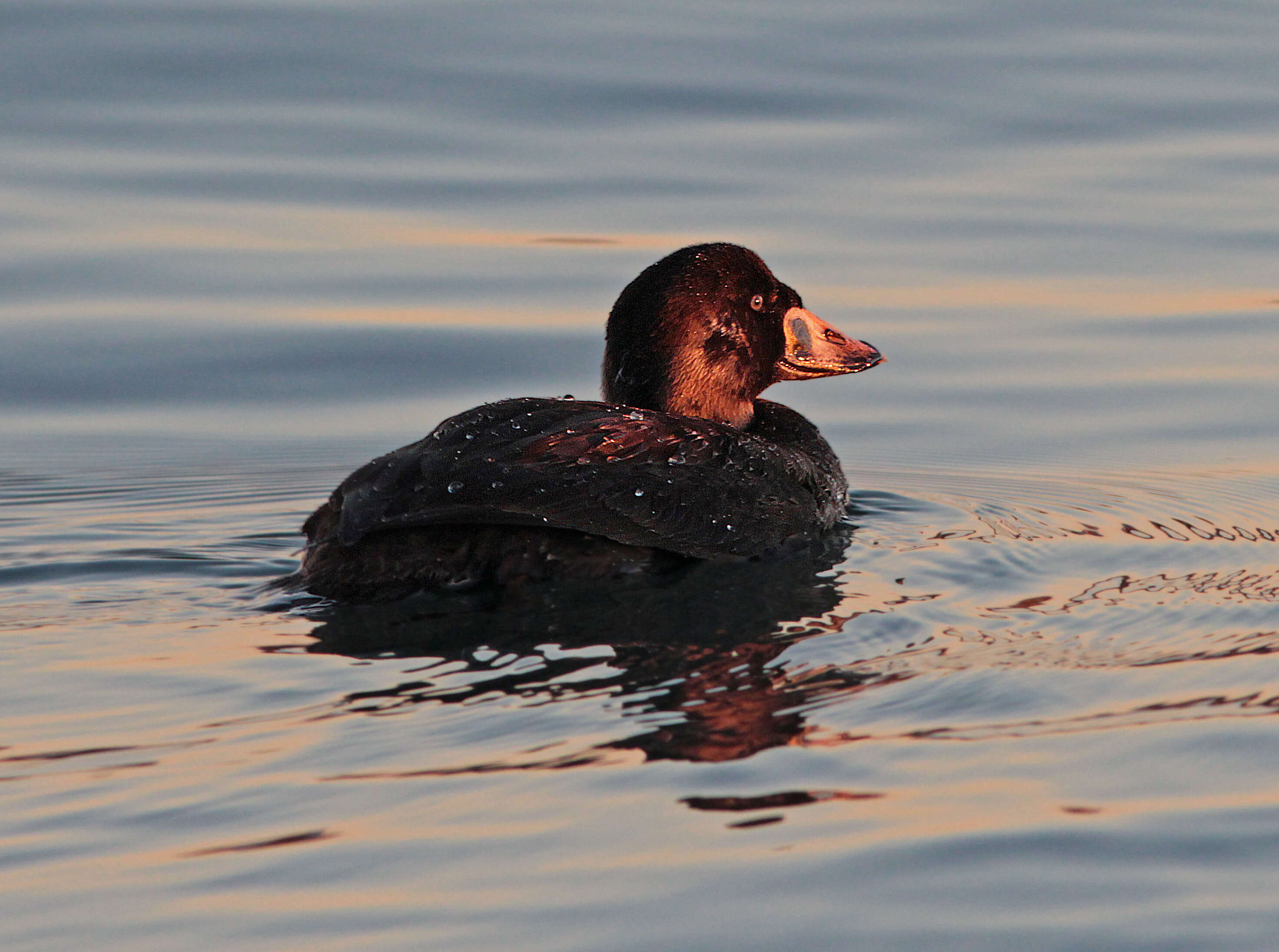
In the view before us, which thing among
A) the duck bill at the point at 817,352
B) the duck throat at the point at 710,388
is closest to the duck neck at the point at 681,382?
the duck throat at the point at 710,388

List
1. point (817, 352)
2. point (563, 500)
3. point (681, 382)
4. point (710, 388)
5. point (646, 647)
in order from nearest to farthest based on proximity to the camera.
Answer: point (646, 647), point (563, 500), point (681, 382), point (710, 388), point (817, 352)

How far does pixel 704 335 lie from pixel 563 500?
1.48 meters

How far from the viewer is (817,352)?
21.7 ft

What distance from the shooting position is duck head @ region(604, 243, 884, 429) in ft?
19.7

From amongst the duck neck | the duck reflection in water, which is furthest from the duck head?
the duck reflection in water

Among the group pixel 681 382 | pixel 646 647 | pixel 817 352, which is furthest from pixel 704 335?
pixel 646 647

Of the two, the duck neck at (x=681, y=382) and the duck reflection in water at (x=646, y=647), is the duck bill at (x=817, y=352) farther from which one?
the duck reflection in water at (x=646, y=647)

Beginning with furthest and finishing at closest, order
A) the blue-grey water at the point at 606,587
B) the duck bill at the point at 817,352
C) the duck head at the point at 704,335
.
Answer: the duck bill at the point at 817,352 < the duck head at the point at 704,335 < the blue-grey water at the point at 606,587

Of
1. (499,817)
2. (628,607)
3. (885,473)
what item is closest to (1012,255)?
(885,473)

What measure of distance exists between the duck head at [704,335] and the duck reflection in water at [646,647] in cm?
98

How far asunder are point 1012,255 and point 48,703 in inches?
216

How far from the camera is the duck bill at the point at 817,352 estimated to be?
654cm

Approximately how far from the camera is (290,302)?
8.15 metres

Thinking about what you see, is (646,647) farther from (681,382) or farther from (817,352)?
(817,352)
